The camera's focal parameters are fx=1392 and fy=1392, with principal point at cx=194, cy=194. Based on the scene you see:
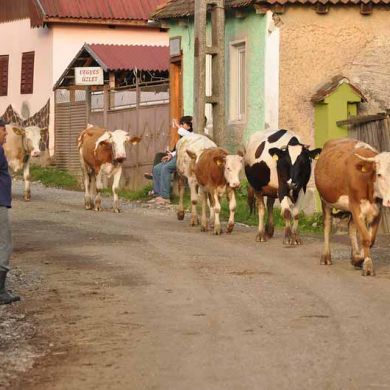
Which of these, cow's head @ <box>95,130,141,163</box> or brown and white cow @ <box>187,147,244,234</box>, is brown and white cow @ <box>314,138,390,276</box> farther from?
cow's head @ <box>95,130,141,163</box>

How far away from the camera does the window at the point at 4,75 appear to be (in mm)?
46438

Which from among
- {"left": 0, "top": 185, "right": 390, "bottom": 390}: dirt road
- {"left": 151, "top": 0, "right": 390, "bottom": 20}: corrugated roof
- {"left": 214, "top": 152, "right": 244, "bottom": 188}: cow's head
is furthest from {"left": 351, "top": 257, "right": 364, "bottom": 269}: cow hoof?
{"left": 151, "top": 0, "right": 390, "bottom": 20}: corrugated roof

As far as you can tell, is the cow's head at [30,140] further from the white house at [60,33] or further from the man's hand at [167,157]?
the white house at [60,33]

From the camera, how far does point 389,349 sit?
10.4 m

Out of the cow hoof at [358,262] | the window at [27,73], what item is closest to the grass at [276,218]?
the cow hoof at [358,262]

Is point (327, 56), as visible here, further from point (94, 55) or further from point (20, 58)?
point (20, 58)

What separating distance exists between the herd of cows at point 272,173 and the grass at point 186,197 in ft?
4.21

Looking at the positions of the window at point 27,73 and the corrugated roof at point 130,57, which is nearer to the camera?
the corrugated roof at point 130,57

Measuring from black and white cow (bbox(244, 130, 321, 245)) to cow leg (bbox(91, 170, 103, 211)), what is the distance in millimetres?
4824

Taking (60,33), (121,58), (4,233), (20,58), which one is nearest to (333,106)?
(4,233)

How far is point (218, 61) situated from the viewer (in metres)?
26.0

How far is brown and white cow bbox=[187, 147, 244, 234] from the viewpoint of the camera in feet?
66.9

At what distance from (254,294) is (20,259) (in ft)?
14.6

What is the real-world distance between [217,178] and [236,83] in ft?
24.4
